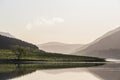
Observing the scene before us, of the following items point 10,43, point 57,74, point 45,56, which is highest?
point 10,43

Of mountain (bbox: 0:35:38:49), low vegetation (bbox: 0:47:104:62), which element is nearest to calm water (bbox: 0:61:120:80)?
low vegetation (bbox: 0:47:104:62)

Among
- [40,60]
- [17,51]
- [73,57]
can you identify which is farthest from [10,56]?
Answer: [73,57]

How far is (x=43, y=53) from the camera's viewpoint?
95.6 meters

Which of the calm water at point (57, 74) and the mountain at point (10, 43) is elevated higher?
the mountain at point (10, 43)

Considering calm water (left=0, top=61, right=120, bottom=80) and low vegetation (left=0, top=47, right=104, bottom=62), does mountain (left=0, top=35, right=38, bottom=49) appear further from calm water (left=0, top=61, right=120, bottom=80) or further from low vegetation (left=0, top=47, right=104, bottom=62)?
calm water (left=0, top=61, right=120, bottom=80)

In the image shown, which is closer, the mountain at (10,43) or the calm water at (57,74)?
the calm water at (57,74)

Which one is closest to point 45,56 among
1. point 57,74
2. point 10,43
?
point 10,43

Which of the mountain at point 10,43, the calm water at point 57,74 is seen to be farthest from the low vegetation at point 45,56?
the calm water at point 57,74

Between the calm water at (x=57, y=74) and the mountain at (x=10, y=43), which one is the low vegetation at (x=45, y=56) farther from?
the calm water at (x=57, y=74)

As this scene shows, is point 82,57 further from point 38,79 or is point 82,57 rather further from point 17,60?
point 38,79

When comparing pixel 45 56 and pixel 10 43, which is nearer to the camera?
pixel 45 56

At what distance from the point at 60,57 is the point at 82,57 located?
5935mm

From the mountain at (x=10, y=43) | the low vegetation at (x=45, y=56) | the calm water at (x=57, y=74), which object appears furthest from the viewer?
the mountain at (x=10, y=43)

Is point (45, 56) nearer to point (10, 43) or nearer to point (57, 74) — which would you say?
point (10, 43)
